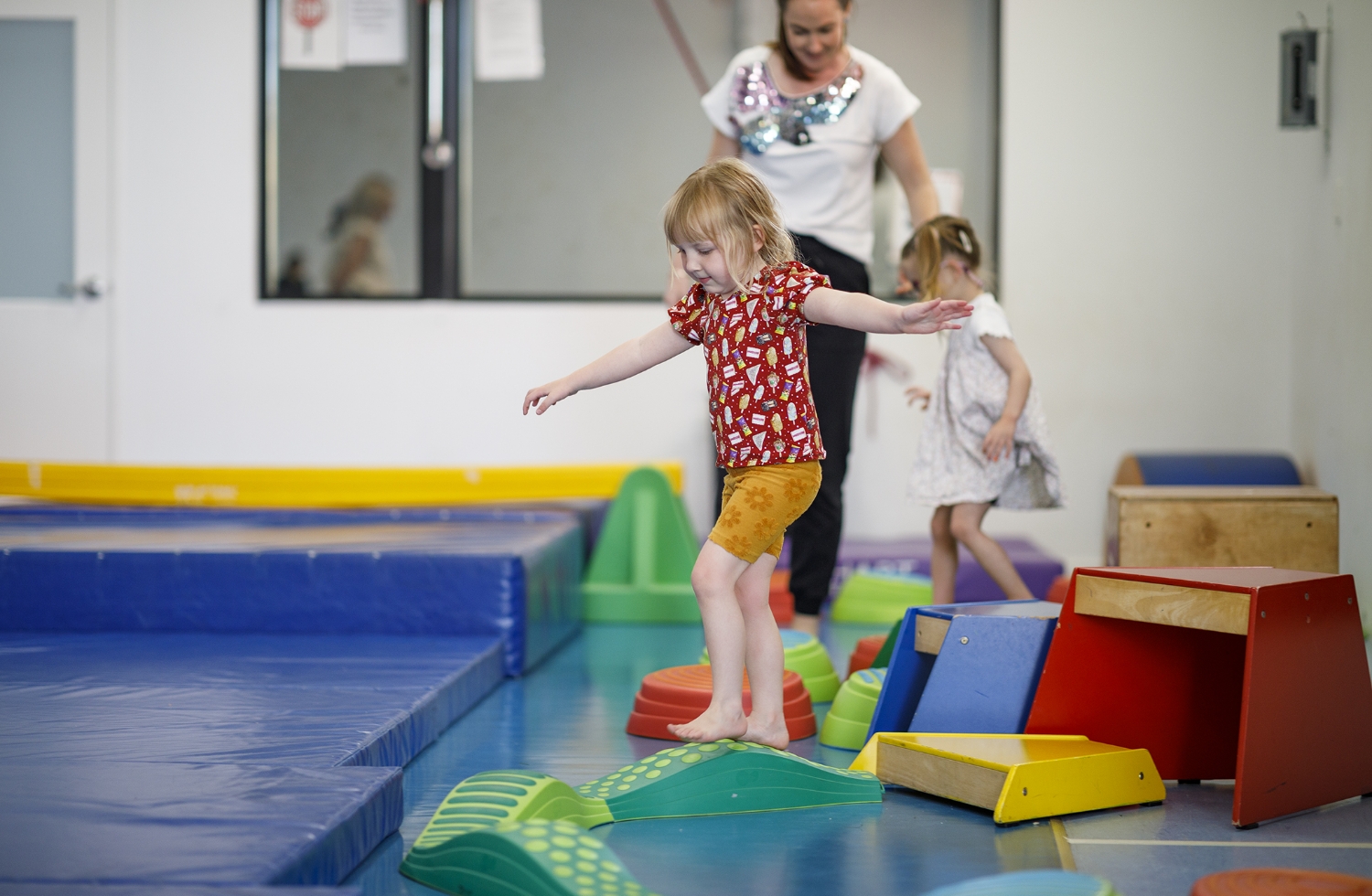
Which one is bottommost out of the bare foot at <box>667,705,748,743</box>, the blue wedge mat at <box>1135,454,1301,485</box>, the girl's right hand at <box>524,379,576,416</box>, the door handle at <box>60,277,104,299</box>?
the bare foot at <box>667,705,748,743</box>

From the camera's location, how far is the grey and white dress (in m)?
3.01

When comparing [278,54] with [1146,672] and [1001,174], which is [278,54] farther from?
[1146,672]

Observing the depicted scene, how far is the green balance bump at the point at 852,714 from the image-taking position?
232cm

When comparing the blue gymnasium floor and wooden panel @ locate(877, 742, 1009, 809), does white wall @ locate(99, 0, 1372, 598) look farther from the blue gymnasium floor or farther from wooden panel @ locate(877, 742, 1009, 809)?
wooden panel @ locate(877, 742, 1009, 809)

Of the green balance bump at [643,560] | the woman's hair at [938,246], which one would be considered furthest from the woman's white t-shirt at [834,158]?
the green balance bump at [643,560]

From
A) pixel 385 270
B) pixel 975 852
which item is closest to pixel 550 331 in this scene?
pixel 385 270

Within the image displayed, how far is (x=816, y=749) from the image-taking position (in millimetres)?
2330

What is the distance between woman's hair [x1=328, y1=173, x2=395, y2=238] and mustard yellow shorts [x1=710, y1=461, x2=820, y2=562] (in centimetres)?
345

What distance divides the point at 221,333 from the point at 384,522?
173 centimetres

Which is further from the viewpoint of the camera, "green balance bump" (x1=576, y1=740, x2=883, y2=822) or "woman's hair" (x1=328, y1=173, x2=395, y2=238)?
"woman's hair" (x1=328, y1=173, x2=395, y2=238)

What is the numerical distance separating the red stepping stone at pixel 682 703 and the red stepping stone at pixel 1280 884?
0.95 m

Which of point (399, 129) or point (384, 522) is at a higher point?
point (399, 129)

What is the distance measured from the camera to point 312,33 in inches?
199

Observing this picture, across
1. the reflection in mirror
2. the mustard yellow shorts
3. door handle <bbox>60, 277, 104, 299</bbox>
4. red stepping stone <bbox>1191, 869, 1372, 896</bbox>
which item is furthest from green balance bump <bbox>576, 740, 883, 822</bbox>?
door handle <bbox>60, 277, 104, 299</bbox>
